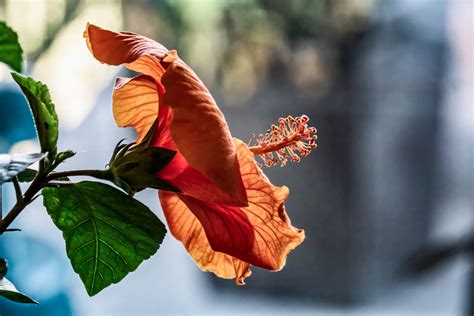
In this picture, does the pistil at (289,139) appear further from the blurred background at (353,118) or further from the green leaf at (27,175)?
the blurred background at (353,118)

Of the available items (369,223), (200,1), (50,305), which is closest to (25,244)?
(50,305)

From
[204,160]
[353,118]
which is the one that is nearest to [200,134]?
[204,160]

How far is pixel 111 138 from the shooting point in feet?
7.57

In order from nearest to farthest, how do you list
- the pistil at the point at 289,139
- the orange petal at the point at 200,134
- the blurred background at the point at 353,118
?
1. the orange petal at the point at 200,134
2. the pistil at the point at 289,139
3. the blurred background at the point at 353,118

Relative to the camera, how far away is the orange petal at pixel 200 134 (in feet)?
1.08

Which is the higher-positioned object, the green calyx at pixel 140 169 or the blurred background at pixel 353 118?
the green calyx at pixel 140 169

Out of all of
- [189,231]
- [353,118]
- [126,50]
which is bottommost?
[353,118]

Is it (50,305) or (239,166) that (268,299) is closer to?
(50,305)

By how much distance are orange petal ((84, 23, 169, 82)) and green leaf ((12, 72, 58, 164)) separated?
3 centimetres

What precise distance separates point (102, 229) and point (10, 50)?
0.10m

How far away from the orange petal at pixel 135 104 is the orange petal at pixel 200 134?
69 mm

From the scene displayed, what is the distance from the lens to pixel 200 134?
34 cm

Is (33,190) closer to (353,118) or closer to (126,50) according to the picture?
(126,50)

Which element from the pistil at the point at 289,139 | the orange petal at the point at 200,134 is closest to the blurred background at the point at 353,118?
the pistil at the point at 289,139
